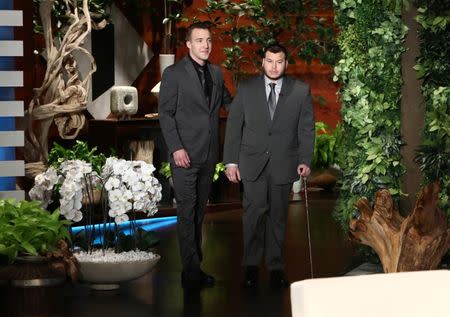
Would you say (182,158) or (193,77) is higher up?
(193,77)

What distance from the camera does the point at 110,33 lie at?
44.8 ft

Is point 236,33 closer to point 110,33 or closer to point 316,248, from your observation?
point 110,33

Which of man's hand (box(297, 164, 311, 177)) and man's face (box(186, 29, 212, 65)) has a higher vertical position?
man's face (box(186, 29, 212, 65))

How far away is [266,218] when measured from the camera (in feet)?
26.6

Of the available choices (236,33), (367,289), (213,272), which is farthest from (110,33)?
(367,289)

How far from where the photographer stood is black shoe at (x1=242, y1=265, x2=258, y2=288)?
8008 millimetres

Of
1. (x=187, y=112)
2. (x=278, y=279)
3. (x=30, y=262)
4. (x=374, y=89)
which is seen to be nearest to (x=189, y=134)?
(x=187, y=112)

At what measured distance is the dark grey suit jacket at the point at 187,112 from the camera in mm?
8094

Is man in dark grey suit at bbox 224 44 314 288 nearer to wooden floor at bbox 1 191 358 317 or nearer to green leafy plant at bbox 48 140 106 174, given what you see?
wooden floor at bbox 1 191 358 317

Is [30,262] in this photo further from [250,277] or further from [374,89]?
[374,89]

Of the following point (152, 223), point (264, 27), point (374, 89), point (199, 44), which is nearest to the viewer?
point (374, 89)

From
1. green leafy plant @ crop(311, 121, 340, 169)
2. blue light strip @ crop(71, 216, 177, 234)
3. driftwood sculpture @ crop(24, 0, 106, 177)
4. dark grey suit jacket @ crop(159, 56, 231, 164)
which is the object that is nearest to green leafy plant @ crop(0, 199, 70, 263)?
dark grey suit jacket @ crop(159, 56, 231, 164)

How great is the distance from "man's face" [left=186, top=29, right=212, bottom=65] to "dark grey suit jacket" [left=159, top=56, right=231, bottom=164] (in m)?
0.07

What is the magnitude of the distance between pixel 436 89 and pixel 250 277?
173 centimetres
